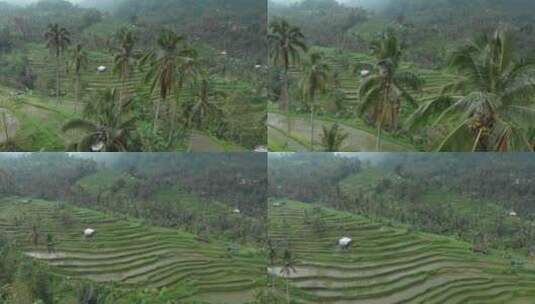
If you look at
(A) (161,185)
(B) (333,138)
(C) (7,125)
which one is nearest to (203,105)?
(A) (161,185)

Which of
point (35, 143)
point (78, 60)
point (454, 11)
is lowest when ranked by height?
point (35, 143)

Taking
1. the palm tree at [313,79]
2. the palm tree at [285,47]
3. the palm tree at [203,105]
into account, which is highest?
the palm tree at [285,47]

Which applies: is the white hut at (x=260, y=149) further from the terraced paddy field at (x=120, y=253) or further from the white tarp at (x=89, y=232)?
the white tarp at (x=89, y=232)

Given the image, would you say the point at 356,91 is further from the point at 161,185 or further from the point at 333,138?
the point at 161,185

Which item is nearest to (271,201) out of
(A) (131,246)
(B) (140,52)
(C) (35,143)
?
(A) (131,246)

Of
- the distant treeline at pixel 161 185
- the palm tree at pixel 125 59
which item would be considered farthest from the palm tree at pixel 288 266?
the palm tree at pixel 125 59

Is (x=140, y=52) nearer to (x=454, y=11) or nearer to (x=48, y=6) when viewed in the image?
(x=48, y=6)
